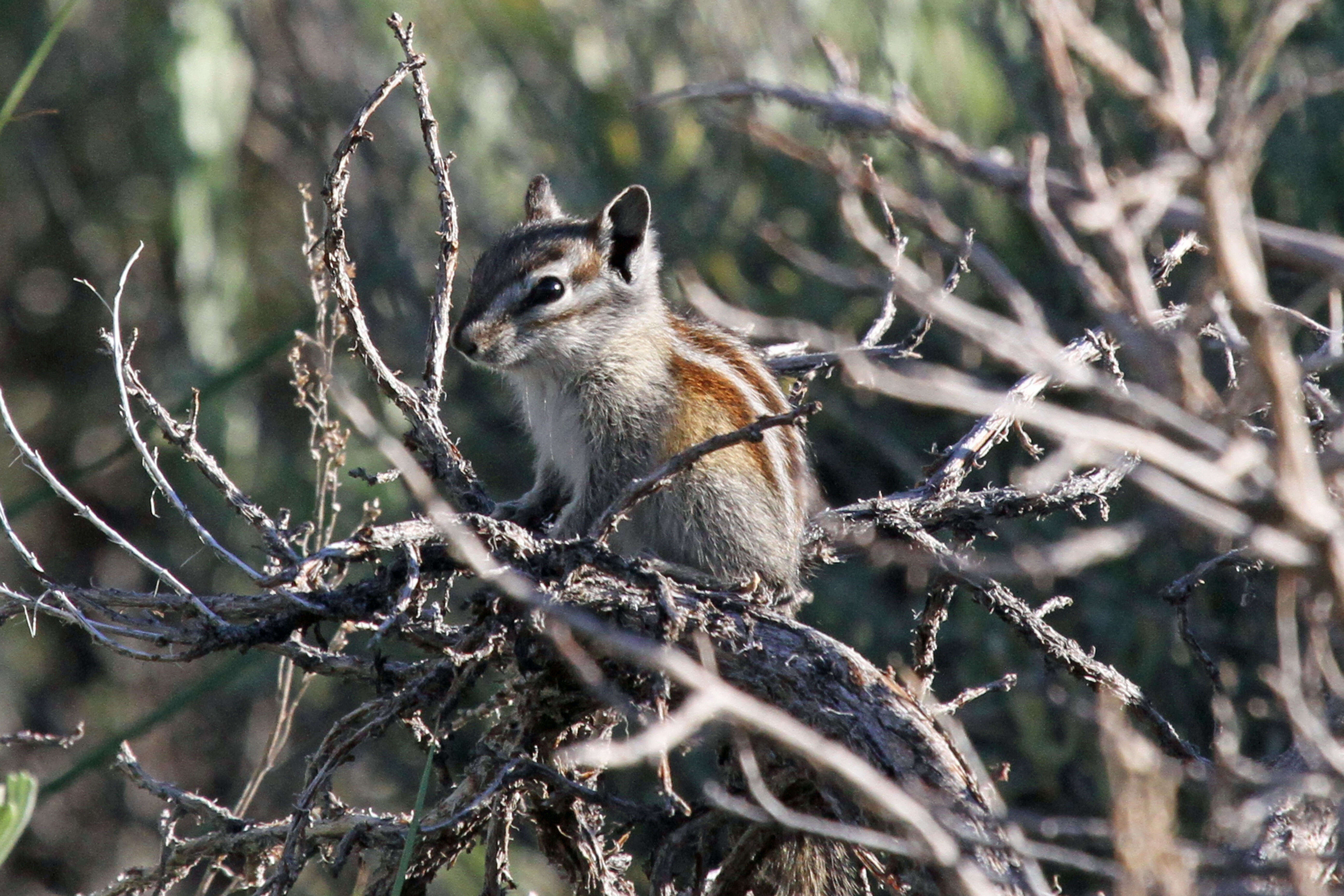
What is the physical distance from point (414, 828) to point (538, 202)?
258 centimetres

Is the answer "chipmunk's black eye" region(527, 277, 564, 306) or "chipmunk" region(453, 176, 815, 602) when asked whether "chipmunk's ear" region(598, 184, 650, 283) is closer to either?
"chipmunk" region(453, 176, 815, 602)

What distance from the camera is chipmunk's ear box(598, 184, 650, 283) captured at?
4.17m

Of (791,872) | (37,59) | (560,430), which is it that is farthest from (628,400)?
(37,59)

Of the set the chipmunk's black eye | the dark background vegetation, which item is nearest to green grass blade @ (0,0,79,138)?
the chipmunk's black eye

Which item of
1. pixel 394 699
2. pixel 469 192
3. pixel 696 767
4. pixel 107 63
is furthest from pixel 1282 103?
pixel 107 63

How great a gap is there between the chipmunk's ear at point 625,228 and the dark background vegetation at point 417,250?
1.25 meters

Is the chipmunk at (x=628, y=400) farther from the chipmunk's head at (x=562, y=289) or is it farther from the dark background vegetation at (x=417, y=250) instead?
the dark background vegetation at (x=417, y=250)

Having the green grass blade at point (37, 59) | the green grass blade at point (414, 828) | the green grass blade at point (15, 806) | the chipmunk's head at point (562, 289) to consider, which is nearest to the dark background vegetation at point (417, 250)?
the chipmunk's head at point (562, 289)

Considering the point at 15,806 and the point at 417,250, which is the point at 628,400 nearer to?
the point at 15,806

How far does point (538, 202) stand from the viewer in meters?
4.54

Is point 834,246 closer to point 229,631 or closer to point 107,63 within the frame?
Answer: point 229,631

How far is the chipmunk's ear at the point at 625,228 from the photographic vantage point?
4168mm

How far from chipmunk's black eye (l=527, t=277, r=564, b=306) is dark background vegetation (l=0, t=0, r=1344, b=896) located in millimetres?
1458

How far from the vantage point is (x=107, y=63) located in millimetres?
8516
